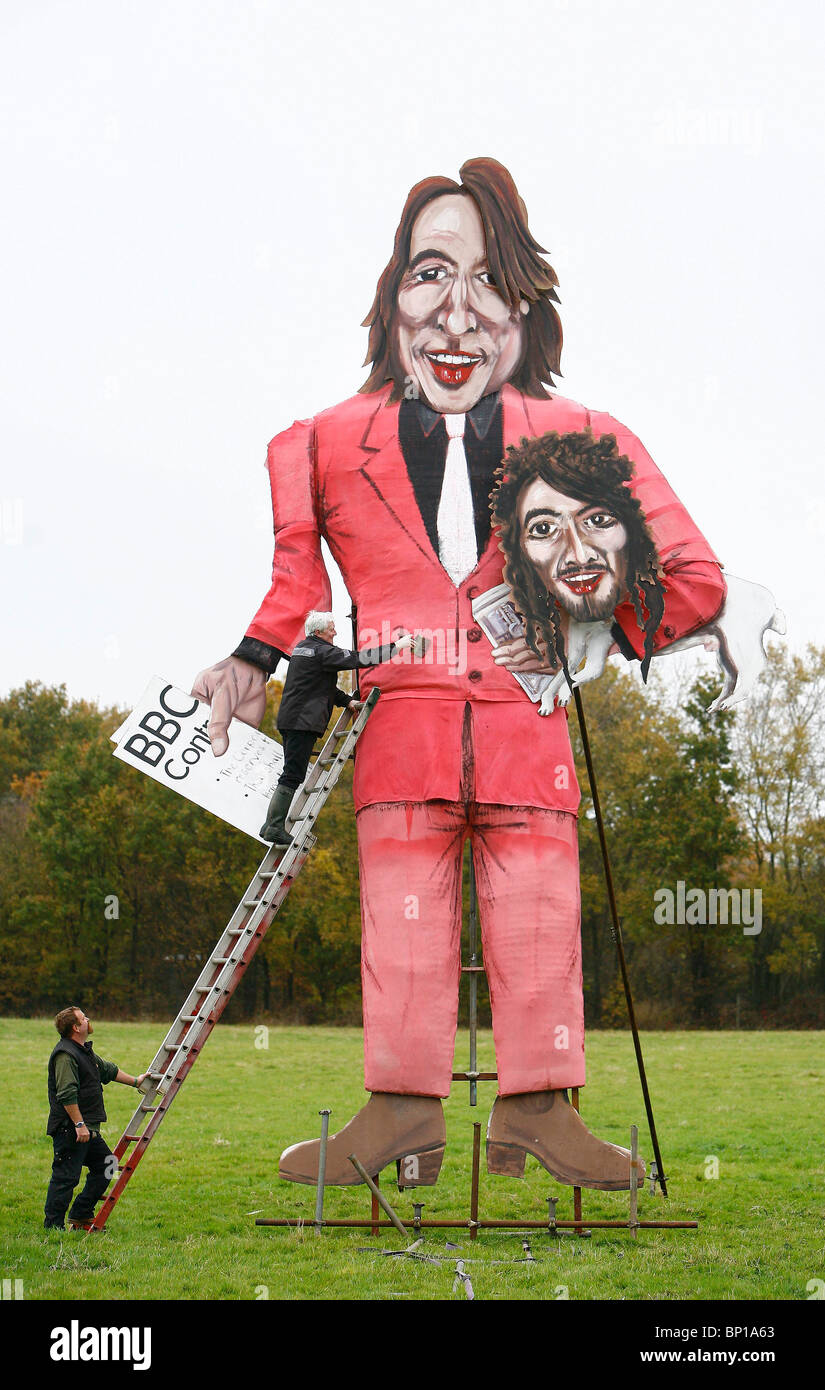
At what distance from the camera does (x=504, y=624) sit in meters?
9.73

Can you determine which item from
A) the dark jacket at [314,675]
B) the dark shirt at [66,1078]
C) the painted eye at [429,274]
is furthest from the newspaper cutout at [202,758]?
the painted eye at [429,274]

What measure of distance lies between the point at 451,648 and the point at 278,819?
1.76 meters

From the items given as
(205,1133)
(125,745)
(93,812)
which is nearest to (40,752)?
(93,812)

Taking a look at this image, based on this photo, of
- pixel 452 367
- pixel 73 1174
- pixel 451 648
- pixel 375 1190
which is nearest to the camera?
pixel 375 1190

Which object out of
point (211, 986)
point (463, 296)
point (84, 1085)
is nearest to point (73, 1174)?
point (84, 1085)

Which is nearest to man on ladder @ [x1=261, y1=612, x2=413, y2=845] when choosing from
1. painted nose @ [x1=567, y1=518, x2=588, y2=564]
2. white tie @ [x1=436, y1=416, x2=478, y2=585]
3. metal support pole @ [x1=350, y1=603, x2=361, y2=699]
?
metal support pole @ [x1=350, y1=603, x2=361, y2=699]

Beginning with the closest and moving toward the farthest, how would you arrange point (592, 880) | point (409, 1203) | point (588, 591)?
1. point (588, 591)
2. point (409, 1203)
3. point (592, 880)

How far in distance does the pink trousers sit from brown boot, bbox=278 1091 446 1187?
5.4 inches

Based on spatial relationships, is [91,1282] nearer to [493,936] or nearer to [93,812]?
[493,936]

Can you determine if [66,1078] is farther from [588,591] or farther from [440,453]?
[440,453]

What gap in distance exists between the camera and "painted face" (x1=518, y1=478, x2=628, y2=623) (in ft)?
32.3

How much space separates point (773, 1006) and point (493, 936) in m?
27.3

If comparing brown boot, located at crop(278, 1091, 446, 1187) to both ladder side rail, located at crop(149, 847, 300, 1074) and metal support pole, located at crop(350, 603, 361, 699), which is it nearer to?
ladder side rail, located at crop(149, 847, 300, 1074)

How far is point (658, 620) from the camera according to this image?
32.7 feet
